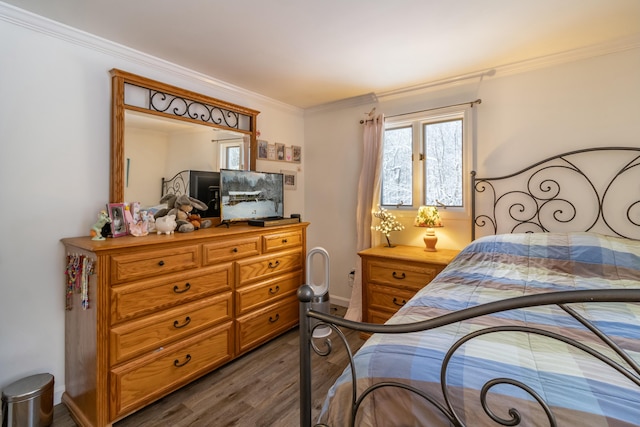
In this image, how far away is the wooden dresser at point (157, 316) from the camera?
1679 millimetres

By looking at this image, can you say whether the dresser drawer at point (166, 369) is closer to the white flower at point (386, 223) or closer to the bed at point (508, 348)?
the bed at point (508, 348)

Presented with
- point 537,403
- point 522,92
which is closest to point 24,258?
point 537,403

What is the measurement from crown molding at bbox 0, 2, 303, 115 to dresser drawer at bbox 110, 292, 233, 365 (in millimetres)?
1839

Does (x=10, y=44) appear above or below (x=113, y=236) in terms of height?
above

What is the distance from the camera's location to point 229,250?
2324 mm

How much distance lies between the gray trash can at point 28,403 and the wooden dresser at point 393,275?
2209 millimetres

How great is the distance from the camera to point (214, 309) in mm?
2221

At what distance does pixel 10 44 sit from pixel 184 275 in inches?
65.9

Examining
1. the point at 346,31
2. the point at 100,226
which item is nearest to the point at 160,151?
the point at 100,226

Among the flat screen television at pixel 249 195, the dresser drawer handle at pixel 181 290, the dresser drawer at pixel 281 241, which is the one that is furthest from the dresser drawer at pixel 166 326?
the flat screen television at pixel 249 195

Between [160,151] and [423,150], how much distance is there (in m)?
2.39

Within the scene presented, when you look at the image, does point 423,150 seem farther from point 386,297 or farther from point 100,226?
point 100,226

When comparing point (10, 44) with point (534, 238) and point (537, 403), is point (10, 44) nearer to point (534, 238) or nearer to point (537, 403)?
point (537, 403)

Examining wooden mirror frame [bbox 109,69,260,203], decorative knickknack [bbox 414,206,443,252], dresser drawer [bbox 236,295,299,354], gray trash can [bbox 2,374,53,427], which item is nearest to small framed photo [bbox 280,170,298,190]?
wooden mirror frame [bbox 109,69,260,203]
